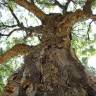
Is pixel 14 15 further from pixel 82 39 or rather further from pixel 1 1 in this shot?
pixel 82 39

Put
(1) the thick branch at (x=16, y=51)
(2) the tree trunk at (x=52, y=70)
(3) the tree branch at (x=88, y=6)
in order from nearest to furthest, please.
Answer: (2) the tree trunk at (x=52, y=70) → (3) the tree branch at (x=88, y=6) → (1) the thick branch at (x=16, y=51)

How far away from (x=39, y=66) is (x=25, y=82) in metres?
0.24

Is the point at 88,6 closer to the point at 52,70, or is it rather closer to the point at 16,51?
the point at 52,70

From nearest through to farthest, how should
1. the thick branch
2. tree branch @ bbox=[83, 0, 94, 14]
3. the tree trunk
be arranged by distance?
the tree trunk < tree branch @ bbox=[83, 0, 94, 14] < the thick branch

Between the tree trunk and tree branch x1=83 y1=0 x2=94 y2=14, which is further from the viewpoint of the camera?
tree branch x1=83 y1=0 x2=94 y2=14

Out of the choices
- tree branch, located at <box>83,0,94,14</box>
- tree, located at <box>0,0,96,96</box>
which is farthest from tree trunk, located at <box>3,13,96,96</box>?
tree branch, located at <box>83,0,94,14</box>

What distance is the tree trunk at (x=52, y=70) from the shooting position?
2.60 metres

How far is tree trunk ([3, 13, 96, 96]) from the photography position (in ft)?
8.53


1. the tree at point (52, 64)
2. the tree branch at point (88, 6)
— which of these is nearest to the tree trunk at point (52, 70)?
the tree at point (52, 64)

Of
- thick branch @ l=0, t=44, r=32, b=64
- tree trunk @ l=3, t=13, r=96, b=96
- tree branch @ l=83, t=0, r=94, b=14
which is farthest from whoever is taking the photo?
thick branch @ l=0, t=44, r=32, b=64

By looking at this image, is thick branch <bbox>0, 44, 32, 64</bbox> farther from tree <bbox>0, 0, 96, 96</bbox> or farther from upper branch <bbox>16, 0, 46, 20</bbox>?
upper branch <bbox>16, 0, 46, 20</bbox>

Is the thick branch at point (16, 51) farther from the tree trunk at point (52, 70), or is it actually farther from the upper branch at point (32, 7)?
the upper branch at point (32, 7)

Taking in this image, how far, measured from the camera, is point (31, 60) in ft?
10.0

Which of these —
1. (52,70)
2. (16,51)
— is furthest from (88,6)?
(16,51)
